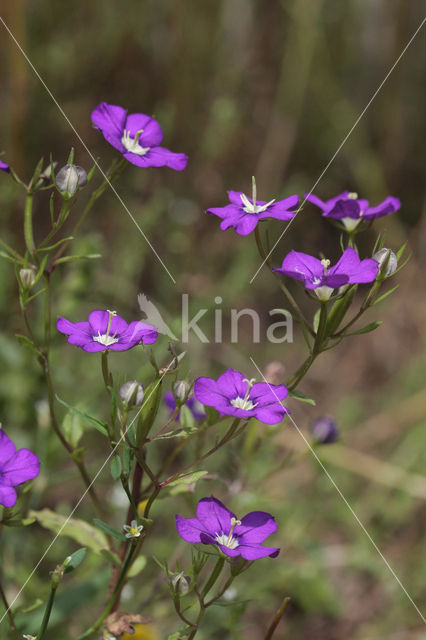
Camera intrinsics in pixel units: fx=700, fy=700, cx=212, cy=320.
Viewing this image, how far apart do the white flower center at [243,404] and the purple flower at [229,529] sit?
16 cm

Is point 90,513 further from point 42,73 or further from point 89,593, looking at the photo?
point 42,73

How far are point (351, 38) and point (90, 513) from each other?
10.0 ft

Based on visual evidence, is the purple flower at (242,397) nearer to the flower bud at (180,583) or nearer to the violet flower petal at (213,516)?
the violet flower petal at (213,516)

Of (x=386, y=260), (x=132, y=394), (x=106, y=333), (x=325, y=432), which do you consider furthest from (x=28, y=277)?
(x=325, y=432)

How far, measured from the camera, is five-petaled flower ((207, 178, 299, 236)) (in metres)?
1.27

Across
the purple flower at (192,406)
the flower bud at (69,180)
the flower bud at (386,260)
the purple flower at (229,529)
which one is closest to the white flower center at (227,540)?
the purple flower at (229,529)

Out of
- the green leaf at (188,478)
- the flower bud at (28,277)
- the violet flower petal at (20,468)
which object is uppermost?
the flower bud at (28,277)

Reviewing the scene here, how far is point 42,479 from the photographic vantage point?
1.93 meters

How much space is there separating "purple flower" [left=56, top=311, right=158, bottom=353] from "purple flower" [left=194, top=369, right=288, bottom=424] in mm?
127

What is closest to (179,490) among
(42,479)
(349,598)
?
(42,479)

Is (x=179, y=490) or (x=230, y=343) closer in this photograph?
(x=179, y=490)

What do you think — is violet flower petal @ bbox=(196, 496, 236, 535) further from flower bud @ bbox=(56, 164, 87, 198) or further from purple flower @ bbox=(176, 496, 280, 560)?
flower bud @ bbox=(56, 164, 87, 198)

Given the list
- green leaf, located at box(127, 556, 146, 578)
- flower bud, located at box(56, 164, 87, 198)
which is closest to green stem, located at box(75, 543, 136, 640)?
green leaf, located at box(127, 556, 146, 578)

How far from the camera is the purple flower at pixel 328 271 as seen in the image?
1197 millimetres
